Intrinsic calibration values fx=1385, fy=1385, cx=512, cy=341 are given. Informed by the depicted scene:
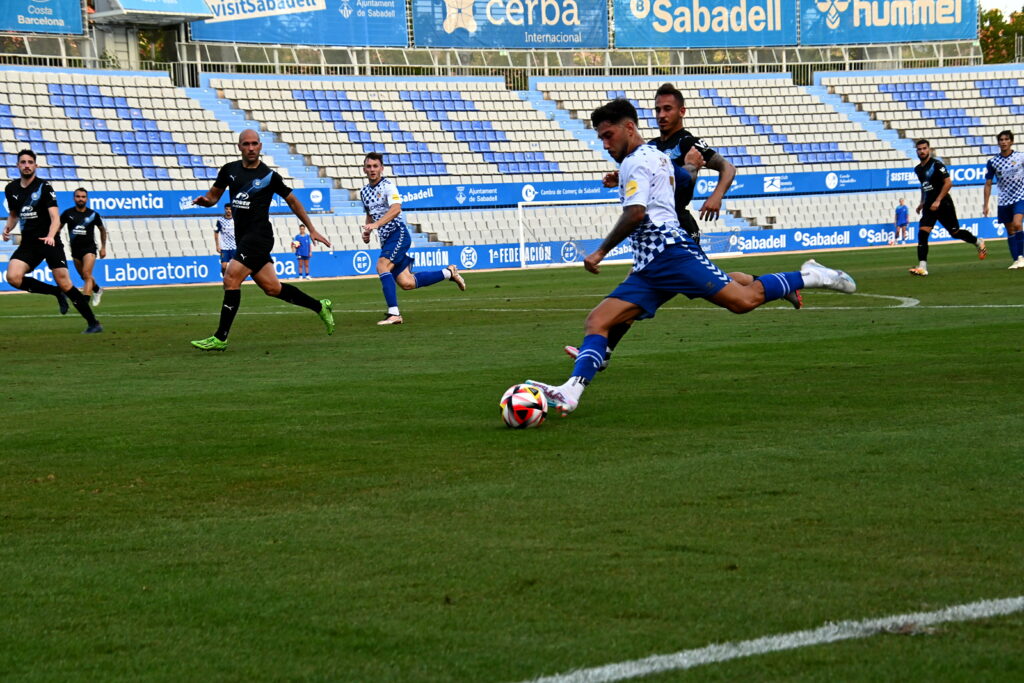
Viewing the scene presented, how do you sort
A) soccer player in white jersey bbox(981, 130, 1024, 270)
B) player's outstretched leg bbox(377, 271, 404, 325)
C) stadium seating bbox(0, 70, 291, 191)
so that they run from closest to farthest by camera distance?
player's outstretched leg bbox(377, 271, 404, 325) → soccer player in white jersey bbox(981, 130, 1024, 270) → stadium seating bbox(0, 70, 291, 191)

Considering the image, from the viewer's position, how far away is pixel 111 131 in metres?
40.9

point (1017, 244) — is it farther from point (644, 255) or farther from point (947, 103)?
point (947, 103)

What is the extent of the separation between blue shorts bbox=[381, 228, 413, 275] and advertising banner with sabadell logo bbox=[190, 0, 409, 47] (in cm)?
3038

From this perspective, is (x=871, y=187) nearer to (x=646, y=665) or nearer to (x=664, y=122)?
(x=664, y=122)

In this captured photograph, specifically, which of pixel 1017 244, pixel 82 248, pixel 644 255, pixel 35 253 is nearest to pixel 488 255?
pixel 82 248

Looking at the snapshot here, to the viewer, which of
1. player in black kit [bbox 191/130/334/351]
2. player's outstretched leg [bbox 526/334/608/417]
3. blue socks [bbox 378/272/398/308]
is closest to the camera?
player's outstretched leg [bbox 526/334/608/417]

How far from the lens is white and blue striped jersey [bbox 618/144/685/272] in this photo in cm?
780

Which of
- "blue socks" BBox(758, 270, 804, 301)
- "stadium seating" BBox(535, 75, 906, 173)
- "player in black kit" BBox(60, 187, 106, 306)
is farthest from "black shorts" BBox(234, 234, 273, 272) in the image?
"stadium seating" BBox(535, 75, 906, 173)

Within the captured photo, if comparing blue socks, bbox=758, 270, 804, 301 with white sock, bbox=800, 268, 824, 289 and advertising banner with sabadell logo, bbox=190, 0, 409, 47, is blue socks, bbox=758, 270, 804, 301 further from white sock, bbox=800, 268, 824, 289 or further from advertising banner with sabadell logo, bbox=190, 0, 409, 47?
advertising banner with sabadell logo, bbox=190, 0, 409, 47

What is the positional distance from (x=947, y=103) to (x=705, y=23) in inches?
404

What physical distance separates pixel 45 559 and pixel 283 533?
79cm

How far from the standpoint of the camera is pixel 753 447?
634 centimetres

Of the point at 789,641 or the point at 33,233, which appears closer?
the point at 789,641

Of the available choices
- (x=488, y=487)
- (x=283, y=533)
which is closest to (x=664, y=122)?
(x=488, y=487)
